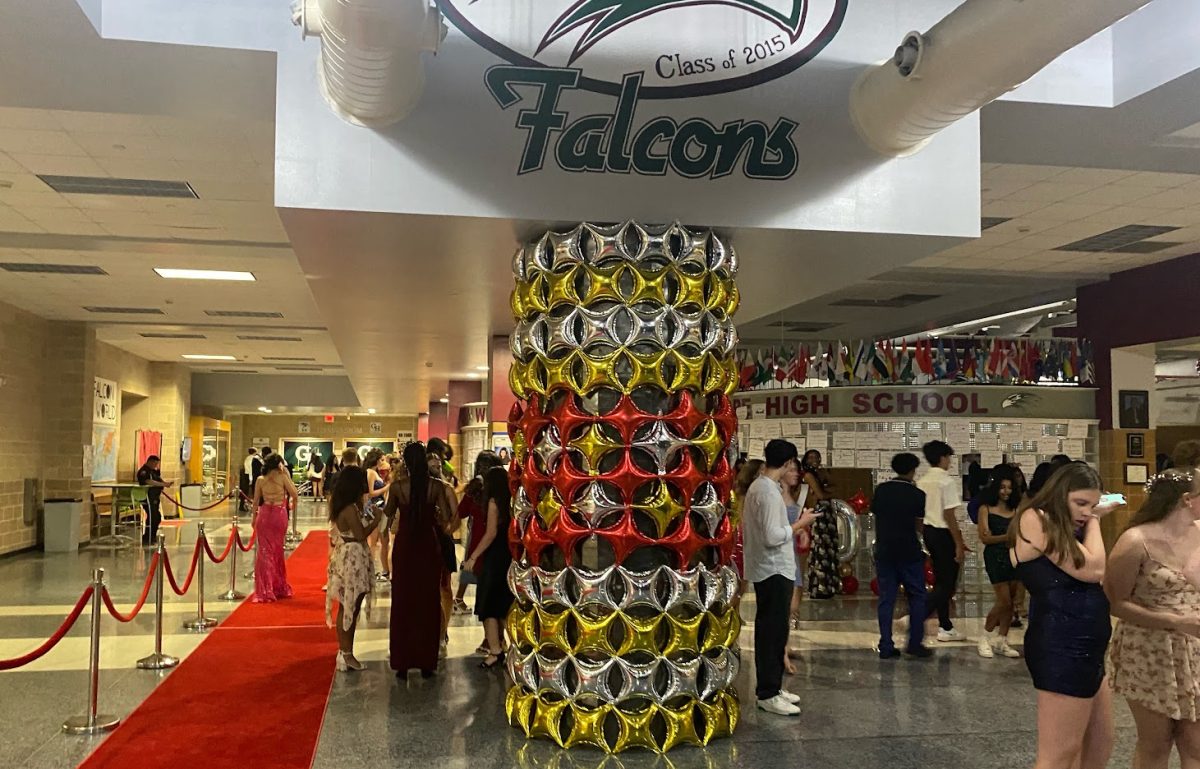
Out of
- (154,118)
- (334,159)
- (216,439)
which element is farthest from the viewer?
(216,439)

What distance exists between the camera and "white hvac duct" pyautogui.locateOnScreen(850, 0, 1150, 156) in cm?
354

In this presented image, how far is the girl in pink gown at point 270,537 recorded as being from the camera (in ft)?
30.5

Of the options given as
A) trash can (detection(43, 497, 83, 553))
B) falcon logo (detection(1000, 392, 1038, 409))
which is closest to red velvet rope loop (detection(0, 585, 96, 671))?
falcon logo (detection(1000, 392, 1038, 409))

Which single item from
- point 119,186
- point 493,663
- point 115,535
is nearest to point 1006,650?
point 493,663

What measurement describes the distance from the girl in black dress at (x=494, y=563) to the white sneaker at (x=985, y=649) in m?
3.37

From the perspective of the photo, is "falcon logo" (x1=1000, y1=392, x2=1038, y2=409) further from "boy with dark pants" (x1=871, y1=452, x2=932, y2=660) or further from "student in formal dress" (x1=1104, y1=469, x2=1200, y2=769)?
"student in formal dress" (x1=1104, y1=469, x2=1200, y2=769)

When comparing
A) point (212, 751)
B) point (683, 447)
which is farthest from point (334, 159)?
point (212, 751)

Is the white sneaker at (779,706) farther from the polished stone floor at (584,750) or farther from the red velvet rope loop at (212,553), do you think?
the red velvet rope loop at (212,553)

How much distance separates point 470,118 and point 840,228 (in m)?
1.91

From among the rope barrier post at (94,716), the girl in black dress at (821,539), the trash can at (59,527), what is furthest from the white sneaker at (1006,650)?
the trash can at (59,527)

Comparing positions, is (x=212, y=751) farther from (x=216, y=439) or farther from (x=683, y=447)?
(x=216, y=439)

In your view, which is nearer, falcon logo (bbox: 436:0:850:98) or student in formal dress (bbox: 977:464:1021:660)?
falcon logo (bbox: 436:0:850:98)

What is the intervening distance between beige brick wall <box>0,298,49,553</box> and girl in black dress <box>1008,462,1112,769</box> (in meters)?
13.8

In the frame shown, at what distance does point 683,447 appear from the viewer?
4.86 metres
